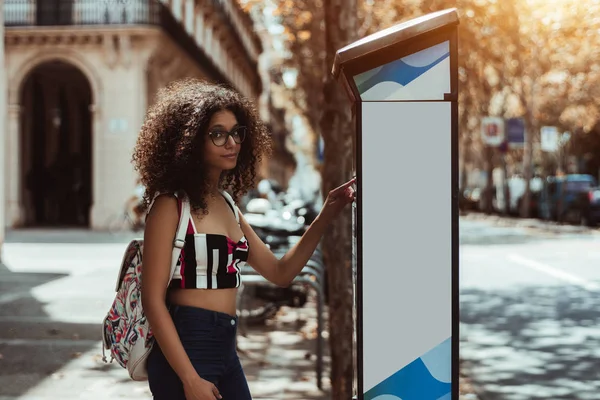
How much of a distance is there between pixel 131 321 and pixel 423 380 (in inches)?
34.8

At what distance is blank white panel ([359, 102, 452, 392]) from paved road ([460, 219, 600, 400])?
377 centimetres

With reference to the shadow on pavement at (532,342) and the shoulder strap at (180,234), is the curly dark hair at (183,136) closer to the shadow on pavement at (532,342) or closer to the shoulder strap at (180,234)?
the shoulder strap at (180,234)

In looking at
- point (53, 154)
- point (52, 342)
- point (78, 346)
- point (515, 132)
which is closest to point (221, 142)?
point (78, 346)

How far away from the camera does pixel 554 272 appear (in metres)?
15.2

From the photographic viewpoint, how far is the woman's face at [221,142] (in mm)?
2842

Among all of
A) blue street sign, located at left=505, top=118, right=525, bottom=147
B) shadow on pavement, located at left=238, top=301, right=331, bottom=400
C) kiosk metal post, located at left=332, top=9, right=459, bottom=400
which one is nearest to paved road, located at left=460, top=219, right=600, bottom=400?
shadow on pavement, located at left=238, top=301, right=331, bottom=400

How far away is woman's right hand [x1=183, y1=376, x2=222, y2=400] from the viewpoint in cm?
261

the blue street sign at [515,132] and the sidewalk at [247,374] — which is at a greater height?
the blue street sign at [515,132]

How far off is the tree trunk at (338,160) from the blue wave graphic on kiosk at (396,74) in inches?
108

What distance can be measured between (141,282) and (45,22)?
2806 cm

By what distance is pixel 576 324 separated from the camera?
383 inches

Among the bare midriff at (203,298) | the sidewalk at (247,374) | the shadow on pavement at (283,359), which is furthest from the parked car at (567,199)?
the bare midriff at (203,298)

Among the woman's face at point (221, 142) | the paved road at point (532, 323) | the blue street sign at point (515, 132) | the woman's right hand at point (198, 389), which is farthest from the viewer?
the blue street sign at point (515, 132)

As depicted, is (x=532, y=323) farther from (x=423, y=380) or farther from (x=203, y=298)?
(x=203, y=298)
